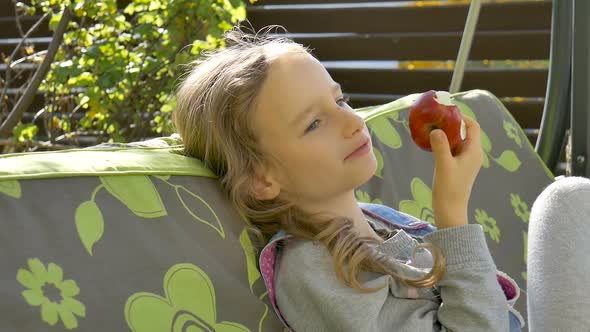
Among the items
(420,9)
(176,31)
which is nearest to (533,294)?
(176,31)

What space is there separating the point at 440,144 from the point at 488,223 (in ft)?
2.19

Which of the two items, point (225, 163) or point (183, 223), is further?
point (225, 163)

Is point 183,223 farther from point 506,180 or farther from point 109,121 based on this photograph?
point 109,121

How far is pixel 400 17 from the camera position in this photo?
4.43 metres

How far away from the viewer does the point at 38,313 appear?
4.02 feet

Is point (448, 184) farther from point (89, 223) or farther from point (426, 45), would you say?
point (426, 45)

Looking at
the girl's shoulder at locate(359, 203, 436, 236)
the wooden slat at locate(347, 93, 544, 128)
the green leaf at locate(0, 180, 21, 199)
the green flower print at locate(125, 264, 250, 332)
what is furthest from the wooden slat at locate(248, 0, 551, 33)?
the green leaf at locate(0, 180, 21, 199)

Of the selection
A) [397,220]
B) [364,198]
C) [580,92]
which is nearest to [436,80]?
[580,92]

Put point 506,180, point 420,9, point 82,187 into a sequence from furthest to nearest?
1. point 420,9
2. point 506,180
3. point 82,187

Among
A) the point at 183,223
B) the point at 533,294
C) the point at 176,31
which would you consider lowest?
the point at 176,31

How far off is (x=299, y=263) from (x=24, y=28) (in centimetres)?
362

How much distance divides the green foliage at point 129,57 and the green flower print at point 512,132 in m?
1.13

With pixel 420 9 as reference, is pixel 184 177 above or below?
above

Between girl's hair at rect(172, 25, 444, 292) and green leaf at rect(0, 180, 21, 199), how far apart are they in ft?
1.10
